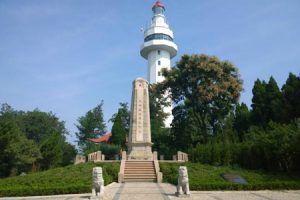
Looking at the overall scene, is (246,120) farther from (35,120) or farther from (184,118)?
(35,120)

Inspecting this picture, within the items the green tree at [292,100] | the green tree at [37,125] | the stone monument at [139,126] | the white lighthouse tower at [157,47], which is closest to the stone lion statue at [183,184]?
the stone monument at [139,126]

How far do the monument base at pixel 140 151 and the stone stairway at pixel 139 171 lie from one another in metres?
2.82

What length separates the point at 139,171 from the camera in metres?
19.5

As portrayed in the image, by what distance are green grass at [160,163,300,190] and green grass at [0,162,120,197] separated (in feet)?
11.1

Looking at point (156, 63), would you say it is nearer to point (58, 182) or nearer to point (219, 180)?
point (219, 180)

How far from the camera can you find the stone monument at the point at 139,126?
2420cm

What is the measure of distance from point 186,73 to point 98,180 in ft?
70.3

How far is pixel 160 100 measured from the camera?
3966 centimetres

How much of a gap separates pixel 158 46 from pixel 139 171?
Result: 31495 mm

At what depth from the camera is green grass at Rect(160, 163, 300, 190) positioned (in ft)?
43.4

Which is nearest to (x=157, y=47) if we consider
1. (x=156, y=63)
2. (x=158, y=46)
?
(x=158, y=46)

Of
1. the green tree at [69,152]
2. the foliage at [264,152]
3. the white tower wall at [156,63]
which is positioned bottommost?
the foliage at [264,152]

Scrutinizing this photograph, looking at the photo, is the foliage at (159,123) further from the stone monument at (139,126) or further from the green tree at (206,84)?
the stone monument at (139,126)

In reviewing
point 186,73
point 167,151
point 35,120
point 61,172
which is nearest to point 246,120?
point 186,73
